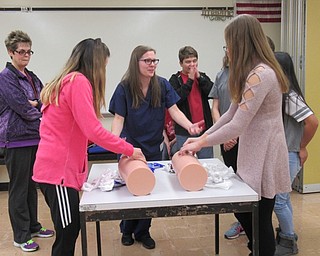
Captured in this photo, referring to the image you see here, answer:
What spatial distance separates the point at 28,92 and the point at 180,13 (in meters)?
2.23

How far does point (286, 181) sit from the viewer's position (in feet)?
6.32

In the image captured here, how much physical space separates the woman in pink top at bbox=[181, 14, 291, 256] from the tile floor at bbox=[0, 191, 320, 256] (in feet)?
3.17

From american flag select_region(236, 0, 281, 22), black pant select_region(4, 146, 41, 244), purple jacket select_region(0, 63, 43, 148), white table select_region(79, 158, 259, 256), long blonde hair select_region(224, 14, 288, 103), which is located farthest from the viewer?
american flag select_region(236, 0, 281, 22)

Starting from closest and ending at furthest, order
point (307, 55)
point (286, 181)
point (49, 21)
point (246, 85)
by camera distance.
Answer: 1. point (246, 85)
2. point (286, 181)
3. point (307, 55)
4. point (49, 21)

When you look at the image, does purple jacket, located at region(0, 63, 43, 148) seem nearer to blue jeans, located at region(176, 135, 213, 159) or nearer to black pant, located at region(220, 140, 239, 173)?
blue jeans, located at region(176, 135, 213, 159)

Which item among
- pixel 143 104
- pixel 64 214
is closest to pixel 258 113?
pixel 143 104

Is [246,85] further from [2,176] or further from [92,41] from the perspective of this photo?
[2,176]

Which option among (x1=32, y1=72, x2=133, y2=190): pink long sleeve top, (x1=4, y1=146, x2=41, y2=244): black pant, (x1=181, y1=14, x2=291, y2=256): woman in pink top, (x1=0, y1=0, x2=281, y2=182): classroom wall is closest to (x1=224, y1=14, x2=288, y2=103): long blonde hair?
(x1=181, y1=14, x2=291, y2=256): woman in pink top

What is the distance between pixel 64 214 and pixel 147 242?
45.2 inches

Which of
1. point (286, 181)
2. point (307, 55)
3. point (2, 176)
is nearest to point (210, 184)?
point (286, 181)

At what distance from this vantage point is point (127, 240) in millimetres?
2904

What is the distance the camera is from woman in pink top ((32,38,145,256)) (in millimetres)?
1777

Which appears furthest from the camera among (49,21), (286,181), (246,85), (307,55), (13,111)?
(49,21)

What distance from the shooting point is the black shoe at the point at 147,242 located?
2835mm
